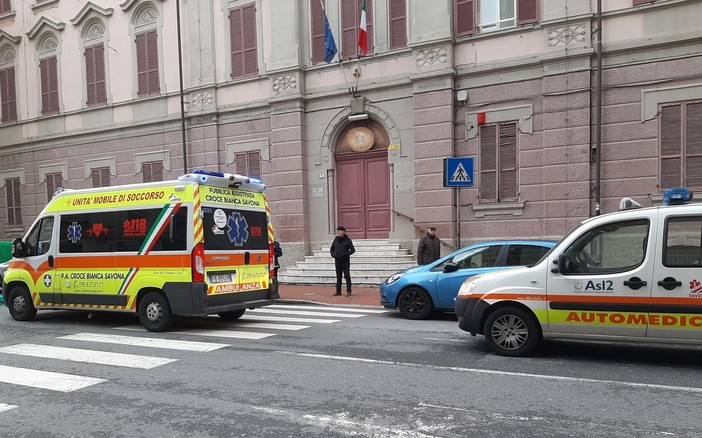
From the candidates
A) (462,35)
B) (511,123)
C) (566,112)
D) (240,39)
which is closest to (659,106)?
(566,112)

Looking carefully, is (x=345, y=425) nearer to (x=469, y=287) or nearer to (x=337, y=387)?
(x=337, y=387)

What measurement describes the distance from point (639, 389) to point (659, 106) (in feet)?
33.1

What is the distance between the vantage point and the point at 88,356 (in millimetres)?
7492

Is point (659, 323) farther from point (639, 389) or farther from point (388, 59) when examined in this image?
point (388, 59)

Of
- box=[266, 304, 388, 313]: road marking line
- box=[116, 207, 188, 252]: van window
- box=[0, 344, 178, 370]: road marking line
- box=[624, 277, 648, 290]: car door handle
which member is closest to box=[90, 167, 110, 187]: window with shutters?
box=[266, 304, 388, 313]: road marking line

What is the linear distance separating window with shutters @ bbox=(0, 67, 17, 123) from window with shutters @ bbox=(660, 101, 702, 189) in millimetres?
24622

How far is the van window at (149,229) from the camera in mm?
9047

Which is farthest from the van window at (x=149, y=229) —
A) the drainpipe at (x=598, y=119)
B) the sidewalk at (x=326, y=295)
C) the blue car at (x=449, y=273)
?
the drainpipe at (x=598, y=119)

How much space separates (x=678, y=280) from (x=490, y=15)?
11.1 metres

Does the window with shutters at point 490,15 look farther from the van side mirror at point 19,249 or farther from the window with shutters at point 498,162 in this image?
the van side mirror at point 19,249

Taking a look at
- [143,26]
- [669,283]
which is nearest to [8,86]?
[143,26]

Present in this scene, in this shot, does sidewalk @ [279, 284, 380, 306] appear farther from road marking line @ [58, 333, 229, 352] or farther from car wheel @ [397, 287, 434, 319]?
road marking line @ [58, 333, 229, 352]

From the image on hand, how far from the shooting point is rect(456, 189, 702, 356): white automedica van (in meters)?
6.21

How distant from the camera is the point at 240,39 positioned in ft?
61.8
